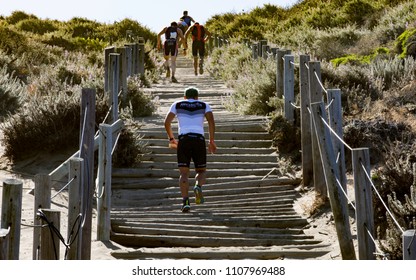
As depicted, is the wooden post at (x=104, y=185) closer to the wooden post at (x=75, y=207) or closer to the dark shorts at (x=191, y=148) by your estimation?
the dark shorts at (x=191, y=148)

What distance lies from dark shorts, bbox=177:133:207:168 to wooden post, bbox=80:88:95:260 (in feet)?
8.97

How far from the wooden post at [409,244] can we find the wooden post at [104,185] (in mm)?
6379

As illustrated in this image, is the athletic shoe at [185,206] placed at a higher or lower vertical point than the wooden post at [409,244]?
lower

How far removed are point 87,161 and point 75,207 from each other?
1047mm

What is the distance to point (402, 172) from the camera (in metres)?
12.9

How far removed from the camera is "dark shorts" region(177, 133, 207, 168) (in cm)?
1310

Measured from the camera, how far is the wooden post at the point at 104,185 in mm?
12109

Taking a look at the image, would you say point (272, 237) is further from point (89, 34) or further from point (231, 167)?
point (89, 34)

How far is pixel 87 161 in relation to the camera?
394 inches

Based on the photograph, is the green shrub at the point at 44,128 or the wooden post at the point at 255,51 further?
the wooden post at the point at 255,51

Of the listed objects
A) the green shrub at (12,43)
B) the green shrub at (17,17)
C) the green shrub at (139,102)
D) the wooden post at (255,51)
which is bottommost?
the green shrub at (139,102)

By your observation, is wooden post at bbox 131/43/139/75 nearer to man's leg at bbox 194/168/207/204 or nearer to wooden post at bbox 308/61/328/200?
wooden post at bbox 308/61/328/200

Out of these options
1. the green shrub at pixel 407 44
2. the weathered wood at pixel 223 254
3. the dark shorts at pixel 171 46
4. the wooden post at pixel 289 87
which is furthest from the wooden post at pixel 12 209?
the dark shorts at pixel 171 46

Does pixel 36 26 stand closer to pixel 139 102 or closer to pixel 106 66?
pixel 139 102
